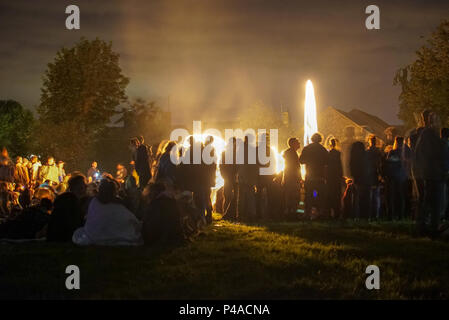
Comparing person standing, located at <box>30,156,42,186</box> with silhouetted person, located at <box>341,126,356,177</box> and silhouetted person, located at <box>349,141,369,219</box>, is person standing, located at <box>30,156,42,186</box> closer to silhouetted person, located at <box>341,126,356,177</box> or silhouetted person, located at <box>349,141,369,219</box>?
silhouetted person, located at <box>341,126,356,177</box>

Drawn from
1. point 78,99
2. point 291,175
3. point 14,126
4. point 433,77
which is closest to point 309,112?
point 291,175

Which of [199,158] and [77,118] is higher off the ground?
Answer: [77,118]

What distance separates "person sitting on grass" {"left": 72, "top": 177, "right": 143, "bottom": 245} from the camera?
9359 millimetres

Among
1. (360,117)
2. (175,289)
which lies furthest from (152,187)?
(360,117)

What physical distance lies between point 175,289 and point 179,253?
221cm

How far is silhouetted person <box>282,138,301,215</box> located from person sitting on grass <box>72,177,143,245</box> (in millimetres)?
5397

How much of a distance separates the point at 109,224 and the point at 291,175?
590cm

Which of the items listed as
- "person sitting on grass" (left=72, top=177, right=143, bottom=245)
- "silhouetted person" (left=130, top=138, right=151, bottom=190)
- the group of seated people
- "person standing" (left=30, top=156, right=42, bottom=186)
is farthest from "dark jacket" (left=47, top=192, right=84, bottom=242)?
"person standing" (left=30, top=156, right=42, bottom=186)

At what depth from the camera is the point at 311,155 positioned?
13344 mm

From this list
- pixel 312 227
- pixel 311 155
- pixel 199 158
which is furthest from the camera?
pixel 311 155

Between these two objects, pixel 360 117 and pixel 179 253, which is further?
pixel 360 117

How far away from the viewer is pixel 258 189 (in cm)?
1394
